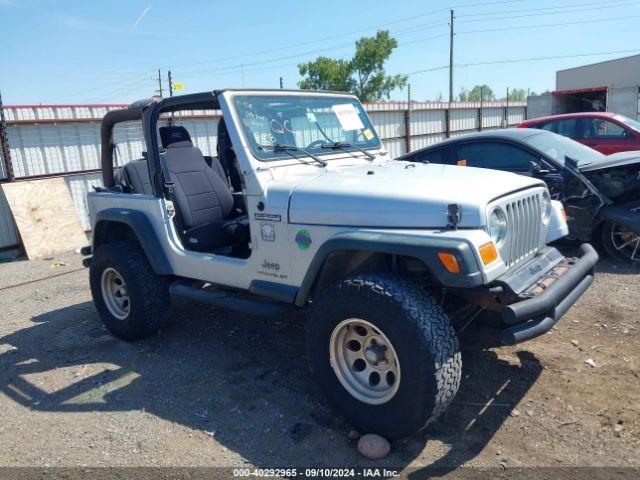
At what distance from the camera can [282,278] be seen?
3613 millimetres

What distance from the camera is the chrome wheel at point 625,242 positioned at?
5.94m

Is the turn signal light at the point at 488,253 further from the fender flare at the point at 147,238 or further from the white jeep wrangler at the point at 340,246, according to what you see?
the fender flare at the point at 147,238

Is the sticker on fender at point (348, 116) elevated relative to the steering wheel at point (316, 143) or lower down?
elevated

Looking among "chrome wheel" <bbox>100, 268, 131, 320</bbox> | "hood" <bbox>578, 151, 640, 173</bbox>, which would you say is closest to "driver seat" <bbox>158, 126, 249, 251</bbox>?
"chrome wheel" <bbox>100, 268, 131, 320</bbox>

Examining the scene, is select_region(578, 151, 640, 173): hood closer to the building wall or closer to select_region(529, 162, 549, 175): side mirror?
select_region(529, 162, 549, 175): side mirror

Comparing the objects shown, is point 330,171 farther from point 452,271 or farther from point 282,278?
point 452,271

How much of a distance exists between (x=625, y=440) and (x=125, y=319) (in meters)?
3.94

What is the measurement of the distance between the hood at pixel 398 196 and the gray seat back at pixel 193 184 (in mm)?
1429

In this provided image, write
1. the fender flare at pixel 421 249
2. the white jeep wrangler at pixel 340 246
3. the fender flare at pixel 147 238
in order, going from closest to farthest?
the fender flare at pixel 421 249, the white jeep wrangler at pixel 340 246, the fender flare at pixel 147 238

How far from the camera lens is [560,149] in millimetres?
6539

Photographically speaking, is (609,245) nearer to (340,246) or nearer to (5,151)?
(340,246)

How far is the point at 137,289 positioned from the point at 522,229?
3.14 meters

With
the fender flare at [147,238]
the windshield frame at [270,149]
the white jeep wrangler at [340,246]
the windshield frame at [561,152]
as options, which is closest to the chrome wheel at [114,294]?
the white jeep wrangler at [340,246]

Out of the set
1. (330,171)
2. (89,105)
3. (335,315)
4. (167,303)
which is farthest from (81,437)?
(89,105)
